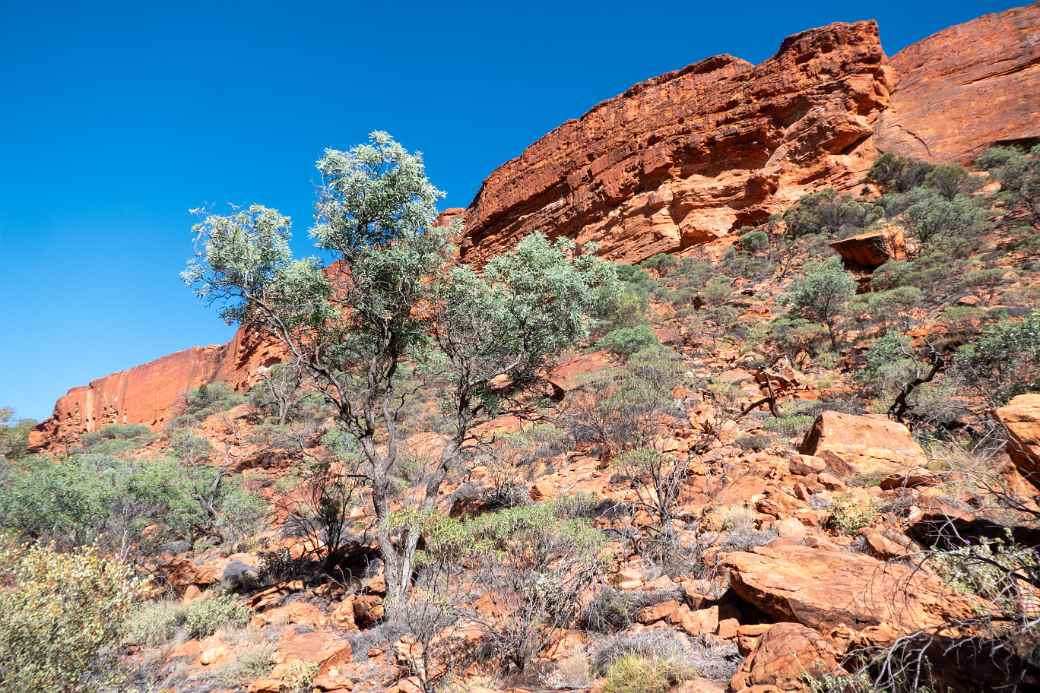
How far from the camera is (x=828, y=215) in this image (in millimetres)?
23516

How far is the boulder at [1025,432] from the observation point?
3201 mm

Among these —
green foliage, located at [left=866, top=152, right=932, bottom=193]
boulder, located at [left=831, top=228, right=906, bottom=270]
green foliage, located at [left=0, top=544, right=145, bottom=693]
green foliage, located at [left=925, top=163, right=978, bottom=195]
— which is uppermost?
green foliage, located at [left=866, top=152, right=932, bottom=193]

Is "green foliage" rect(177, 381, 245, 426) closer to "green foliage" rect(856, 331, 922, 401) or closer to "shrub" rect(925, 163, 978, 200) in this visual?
"green foliage" rect(856, 331, 922, 401)

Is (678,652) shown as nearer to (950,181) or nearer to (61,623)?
(61,623)

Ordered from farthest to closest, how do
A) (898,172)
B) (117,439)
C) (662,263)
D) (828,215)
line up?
(117,439) < (662,263) < (898,172) < (828,215)

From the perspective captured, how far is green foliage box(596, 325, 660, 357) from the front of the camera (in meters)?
14.0

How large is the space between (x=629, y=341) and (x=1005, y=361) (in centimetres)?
798

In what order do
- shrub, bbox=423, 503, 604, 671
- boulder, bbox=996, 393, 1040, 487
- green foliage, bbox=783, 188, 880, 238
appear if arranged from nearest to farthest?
boulder, bbox=996, 393, 1040, 487 < shrub, bbox=423, 503, 604, 671 < green foliage, bbox=783, 188, 880, 238

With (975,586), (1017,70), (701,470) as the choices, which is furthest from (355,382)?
(1017,70)

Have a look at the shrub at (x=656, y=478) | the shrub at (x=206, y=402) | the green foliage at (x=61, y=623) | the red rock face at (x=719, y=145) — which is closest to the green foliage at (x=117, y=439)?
the shrub at (x=206, y=402)

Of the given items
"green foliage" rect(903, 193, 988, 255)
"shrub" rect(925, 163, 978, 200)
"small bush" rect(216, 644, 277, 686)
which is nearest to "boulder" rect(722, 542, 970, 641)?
"small bush" rect(216, 644, 277, 686)

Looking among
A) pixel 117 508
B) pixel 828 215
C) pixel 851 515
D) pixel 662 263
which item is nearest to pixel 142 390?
pixel 117 508

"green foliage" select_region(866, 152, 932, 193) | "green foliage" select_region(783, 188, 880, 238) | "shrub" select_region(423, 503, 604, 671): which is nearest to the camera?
"shrub" select_region(423, 503, 604, 671)

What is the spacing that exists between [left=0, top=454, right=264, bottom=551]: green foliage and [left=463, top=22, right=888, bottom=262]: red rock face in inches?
1026
